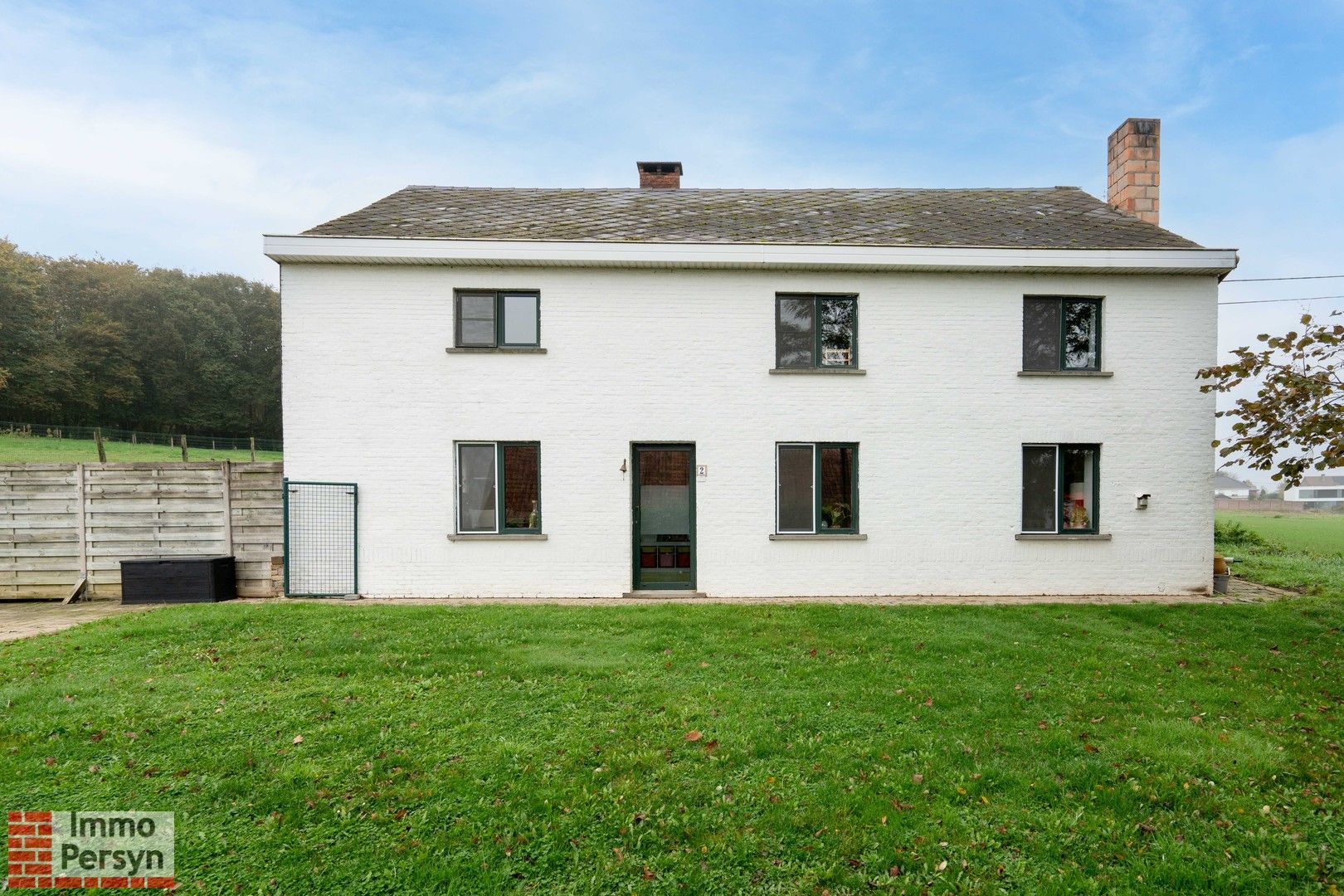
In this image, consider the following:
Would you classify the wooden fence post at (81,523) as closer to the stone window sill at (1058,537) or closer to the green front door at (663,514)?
the green front door at (663,514)

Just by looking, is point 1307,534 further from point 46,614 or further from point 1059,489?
point 46,614

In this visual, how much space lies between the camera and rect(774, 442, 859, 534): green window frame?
9.16 metres

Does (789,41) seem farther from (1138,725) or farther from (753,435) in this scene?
(1138,725)

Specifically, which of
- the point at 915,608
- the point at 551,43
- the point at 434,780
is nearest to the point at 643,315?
the point at 915,608

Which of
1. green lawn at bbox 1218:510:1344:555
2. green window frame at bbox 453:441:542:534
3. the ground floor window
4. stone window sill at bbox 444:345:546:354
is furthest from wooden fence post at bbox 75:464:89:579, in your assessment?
green lawn at bbox 1218:510:1344:555

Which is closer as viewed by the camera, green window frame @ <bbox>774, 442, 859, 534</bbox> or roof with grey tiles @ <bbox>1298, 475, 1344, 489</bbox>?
green window frame @ <bbox>774, 442, 859, 534</bbox>

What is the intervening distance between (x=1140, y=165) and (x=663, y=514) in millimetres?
10787

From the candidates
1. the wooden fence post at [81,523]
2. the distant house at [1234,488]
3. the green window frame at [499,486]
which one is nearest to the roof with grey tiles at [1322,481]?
the distant house at [1234,488]

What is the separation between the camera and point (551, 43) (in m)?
12.8

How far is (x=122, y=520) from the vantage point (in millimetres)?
8797

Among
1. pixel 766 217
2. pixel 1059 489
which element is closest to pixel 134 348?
pixel 766 217

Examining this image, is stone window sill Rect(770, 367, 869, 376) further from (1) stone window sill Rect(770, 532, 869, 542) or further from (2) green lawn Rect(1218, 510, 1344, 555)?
(2) green lawn Rect(1218, 510, 1344, 555)

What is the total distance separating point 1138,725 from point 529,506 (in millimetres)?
7487

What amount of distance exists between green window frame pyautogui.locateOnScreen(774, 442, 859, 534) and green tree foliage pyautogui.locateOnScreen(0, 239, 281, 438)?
145 ft
